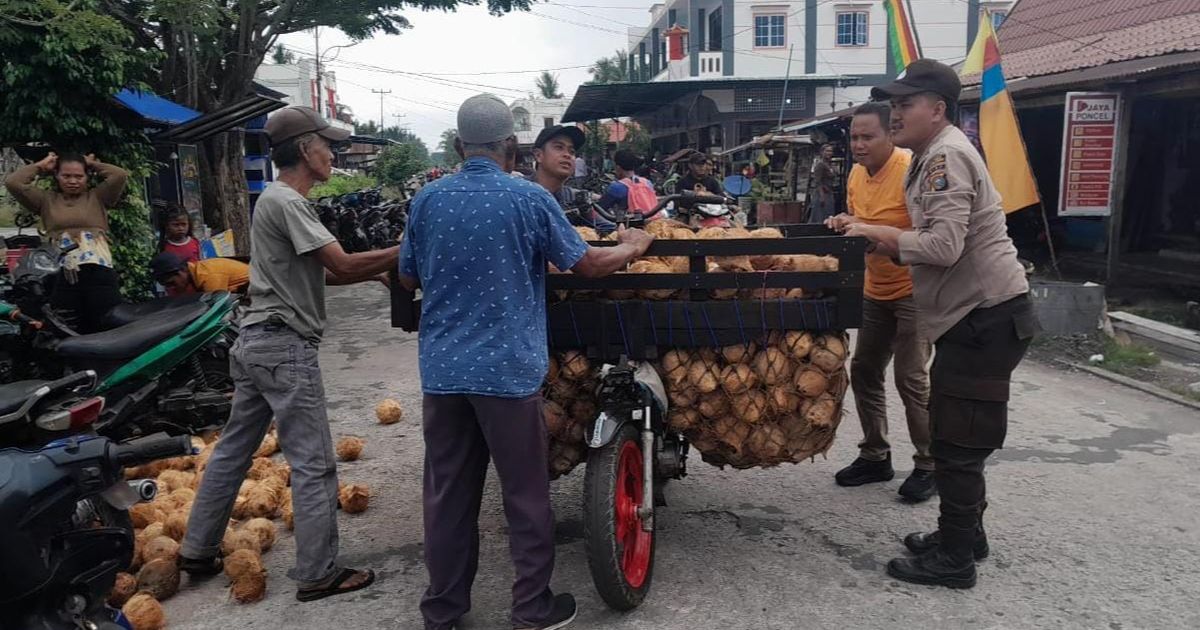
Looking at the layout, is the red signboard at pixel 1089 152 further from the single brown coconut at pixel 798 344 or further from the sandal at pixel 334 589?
the sandal at pixel 334 589

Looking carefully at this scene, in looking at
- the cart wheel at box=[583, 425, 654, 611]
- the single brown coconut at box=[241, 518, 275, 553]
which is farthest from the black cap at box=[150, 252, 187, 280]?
the cart wheel at box=[583, 425, 654, 611]

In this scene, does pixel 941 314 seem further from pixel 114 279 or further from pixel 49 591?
pixel 114 279

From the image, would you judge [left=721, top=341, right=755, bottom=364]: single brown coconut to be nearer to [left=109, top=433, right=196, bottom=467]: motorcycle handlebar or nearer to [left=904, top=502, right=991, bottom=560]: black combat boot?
[left=904, top=502, right=991, bottom=560]: black combat boot

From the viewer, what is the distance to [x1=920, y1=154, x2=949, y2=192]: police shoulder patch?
130 inches

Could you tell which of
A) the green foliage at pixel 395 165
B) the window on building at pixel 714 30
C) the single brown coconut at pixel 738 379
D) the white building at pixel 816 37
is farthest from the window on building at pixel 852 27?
the single brown coconut at pixel 738 379

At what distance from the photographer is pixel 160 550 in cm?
362

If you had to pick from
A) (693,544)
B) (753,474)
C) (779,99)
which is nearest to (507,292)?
(693,544)

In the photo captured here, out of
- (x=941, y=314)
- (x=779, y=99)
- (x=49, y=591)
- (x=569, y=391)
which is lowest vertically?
(x=49, y=591)

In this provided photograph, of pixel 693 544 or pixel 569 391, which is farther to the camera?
pixel 693 544

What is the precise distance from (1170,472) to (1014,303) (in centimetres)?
229

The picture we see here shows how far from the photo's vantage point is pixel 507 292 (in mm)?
2885

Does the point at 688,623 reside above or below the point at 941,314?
below

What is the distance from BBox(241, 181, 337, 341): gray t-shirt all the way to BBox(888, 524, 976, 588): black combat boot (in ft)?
8.82

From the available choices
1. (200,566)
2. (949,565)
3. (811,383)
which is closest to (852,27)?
(811,383)
